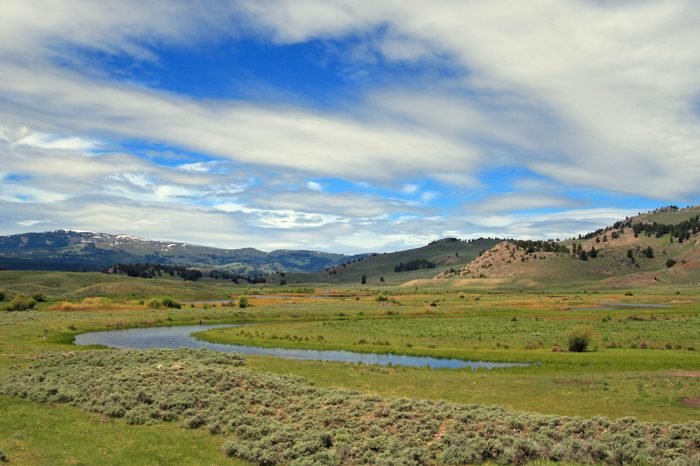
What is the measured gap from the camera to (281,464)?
20.8 meters

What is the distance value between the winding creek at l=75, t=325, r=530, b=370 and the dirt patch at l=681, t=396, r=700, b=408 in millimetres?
16084

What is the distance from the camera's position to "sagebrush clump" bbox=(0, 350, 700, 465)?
2027 centimetres

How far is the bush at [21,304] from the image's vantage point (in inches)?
4245

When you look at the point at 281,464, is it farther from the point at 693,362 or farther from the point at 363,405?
the point at 693,362

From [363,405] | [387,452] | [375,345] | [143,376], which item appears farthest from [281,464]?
[375,345]

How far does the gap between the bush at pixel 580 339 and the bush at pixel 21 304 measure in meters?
108

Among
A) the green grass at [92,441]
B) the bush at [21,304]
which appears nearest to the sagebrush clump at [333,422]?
the green grass at [92,441]

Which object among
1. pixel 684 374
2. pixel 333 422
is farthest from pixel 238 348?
pixel 684 374

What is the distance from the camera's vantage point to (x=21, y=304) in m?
110

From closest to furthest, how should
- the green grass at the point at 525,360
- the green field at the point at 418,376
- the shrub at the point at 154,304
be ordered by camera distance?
the green field at the point at 418,376 → the green grass at the point at 525,360 → the shrub at the point at 154,304

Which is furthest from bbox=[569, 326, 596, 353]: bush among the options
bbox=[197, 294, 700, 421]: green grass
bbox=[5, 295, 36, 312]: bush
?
bbox=[5, 295, 36, 312]: bush

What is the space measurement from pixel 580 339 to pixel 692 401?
20.8 m

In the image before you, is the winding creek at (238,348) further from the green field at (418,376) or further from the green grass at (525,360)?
the green field at (418,376)

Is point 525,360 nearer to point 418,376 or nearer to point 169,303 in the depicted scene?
point 418,376
